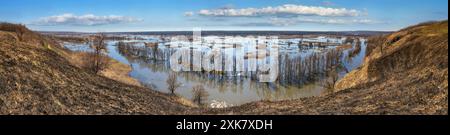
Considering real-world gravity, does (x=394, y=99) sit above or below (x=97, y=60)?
below

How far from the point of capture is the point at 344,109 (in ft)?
40.7

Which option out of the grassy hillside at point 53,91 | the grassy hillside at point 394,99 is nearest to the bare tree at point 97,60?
the grassy hillside at point 53,91

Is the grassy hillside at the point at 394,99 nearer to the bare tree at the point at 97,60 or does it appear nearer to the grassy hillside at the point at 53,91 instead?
the grassy hillside at the point at 53,91

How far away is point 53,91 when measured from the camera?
13.0m

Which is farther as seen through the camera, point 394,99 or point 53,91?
point 53,91

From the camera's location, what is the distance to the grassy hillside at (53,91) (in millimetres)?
11297

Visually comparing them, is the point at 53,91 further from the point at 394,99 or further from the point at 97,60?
the point at 97,60

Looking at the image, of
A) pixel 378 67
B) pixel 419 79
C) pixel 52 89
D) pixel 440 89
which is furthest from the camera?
pixel 378 67

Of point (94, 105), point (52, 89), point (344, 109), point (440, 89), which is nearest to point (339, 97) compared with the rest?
point (344, 109)

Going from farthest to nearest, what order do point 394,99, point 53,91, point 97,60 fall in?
point 97,60, point 53,91, point 394,99

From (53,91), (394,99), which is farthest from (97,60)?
(394,99)

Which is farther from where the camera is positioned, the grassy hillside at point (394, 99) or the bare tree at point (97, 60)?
the bare tree at point (97, 60)
